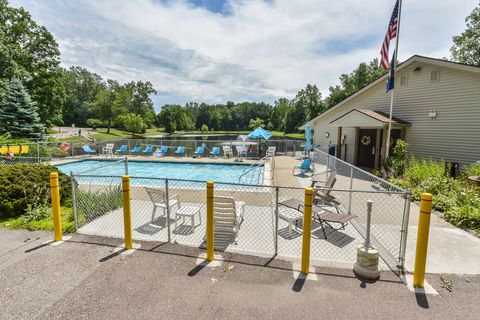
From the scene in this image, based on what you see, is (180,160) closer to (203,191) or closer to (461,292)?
(203,191)

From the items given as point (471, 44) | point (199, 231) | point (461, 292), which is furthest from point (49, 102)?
point (471, 44)

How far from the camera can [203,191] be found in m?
7.43

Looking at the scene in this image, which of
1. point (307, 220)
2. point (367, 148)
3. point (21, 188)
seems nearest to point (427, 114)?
point (367, 148)

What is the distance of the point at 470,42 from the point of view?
26719mm

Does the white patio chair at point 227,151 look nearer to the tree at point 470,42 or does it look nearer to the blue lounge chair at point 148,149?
the blue lounge chair at point 148,149

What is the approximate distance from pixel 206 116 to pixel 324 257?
9538 cm

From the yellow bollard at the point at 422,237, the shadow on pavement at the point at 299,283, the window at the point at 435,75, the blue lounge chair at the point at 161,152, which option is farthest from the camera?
the blue lounge chair at the point at 161,152

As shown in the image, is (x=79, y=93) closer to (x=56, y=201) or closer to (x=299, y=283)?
(x=56, y=201)

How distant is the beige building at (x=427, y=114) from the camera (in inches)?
417

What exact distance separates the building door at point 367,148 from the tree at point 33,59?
28.1m

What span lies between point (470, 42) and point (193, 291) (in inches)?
1489

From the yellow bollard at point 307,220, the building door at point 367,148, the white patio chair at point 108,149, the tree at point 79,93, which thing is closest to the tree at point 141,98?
the tree at point 79,93

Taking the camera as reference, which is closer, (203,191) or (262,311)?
(262,311)

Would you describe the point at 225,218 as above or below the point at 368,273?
above
